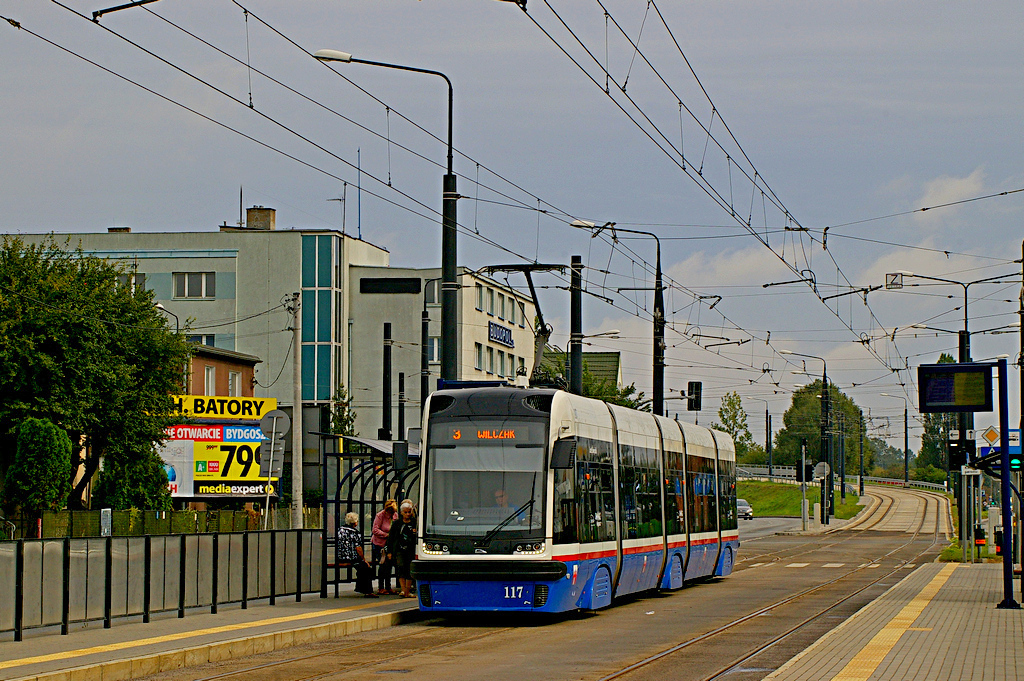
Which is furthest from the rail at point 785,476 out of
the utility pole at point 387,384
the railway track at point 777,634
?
the utility pole at point 387,384

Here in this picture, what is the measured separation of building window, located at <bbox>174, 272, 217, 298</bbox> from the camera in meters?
73.1

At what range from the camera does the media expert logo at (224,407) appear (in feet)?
184

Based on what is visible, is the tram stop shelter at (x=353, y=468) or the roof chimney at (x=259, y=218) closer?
the tram stop shelter at (x=353, y=468)

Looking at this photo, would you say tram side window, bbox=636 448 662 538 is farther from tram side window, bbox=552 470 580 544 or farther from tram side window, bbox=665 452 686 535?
tram side window, bbox=552 470 580 544

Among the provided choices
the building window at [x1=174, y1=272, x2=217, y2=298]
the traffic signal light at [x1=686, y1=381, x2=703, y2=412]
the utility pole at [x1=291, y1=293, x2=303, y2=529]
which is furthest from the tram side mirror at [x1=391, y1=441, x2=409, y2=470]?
the building window at [x1=174, y1=272, x2=217, y2=298]

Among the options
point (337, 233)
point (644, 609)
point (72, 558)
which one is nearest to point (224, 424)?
point (337, 233)

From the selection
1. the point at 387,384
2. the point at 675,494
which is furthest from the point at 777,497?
the point at 675,494

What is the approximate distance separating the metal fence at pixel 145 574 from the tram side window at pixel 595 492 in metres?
4.57

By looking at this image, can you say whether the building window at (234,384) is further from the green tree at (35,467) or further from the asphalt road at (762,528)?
the asphalt road at (762,528)

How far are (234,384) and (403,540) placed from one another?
4566 cm

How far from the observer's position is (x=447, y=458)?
18.8 m

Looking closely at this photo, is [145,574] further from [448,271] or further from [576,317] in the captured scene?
[576,317]

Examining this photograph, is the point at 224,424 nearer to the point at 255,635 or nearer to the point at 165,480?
the point at 165,480

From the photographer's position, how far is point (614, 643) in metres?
16.2
